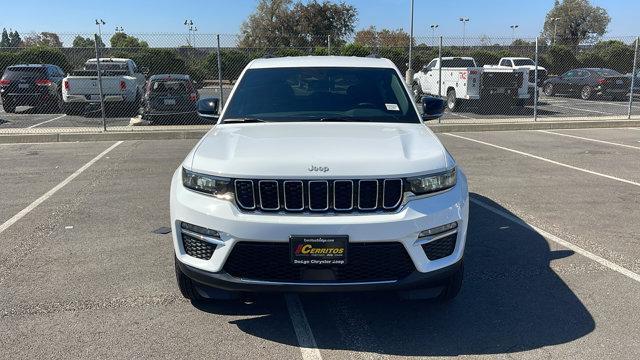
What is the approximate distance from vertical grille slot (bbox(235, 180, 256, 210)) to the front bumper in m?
0.05

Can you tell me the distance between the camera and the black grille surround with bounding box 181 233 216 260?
130 inches

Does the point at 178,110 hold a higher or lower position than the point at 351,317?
higher

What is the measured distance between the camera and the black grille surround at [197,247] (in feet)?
10.8

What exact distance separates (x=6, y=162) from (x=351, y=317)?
850 cm

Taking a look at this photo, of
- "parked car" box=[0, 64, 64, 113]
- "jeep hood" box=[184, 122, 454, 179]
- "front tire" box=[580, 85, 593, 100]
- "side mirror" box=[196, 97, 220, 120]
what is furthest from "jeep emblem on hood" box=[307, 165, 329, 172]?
"front tire" box=[580, 85, 593, 100]

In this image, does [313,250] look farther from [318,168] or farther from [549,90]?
[549,90]

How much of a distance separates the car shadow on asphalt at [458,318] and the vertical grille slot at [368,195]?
0.68 meters

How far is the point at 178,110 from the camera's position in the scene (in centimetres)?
1425

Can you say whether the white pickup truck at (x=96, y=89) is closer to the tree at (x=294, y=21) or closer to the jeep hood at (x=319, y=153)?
the jeep hood at (x=319, y=153)

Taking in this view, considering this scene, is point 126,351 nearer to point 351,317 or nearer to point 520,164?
point 351,317

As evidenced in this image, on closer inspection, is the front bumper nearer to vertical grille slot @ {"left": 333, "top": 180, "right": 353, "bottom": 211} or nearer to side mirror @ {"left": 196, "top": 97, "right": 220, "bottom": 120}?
vertical grille slot @ {"left": 333, "top": 180, "right": 353, "bottom": 211}

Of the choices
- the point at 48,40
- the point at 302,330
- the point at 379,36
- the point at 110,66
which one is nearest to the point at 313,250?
the point at 302,330

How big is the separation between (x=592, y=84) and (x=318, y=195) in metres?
23.1

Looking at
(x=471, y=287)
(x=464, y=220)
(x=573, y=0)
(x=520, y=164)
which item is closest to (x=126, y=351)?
(x=464, y=220)
